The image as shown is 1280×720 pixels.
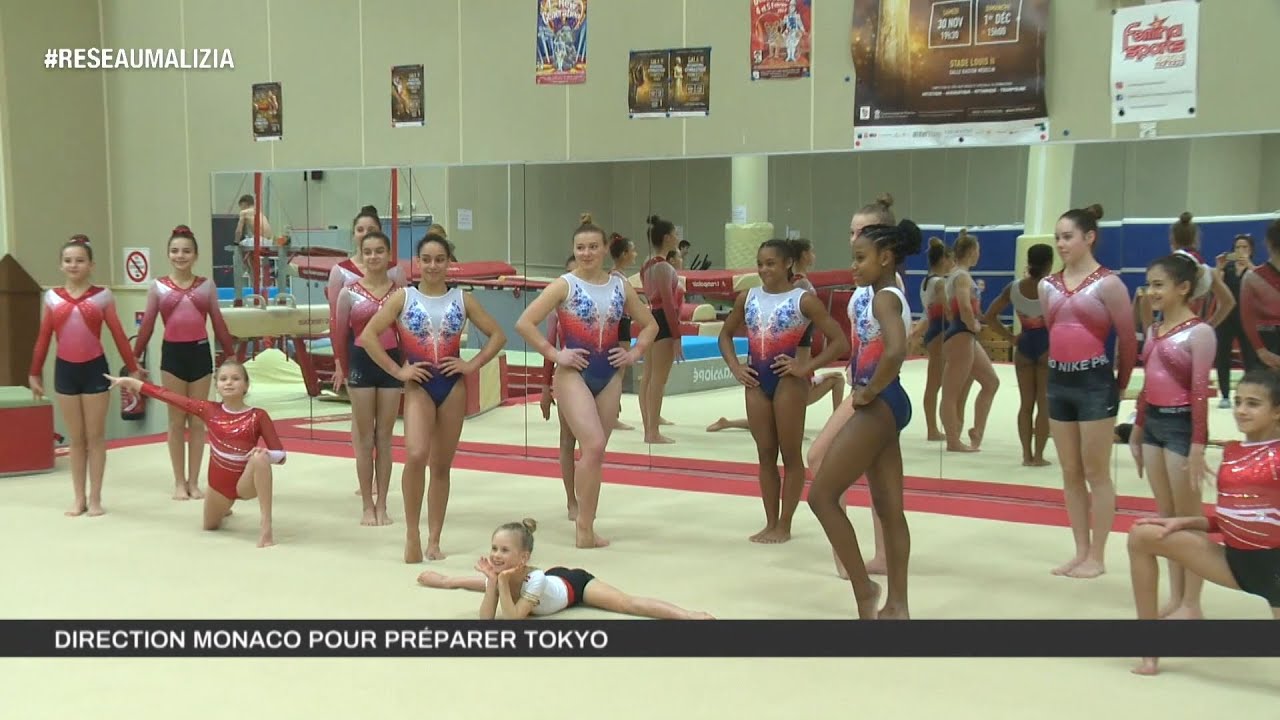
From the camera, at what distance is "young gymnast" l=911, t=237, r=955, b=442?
324 inches

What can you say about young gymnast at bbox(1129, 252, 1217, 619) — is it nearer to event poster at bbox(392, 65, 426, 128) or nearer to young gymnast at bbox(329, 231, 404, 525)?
young gymnast at bbox(329, 231, 404, 525)

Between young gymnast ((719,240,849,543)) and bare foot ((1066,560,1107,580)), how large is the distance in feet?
4.90

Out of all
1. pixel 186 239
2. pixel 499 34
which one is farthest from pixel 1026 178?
pixel 186 239

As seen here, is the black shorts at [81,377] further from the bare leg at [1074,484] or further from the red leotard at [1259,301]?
the red leotard at [1259,301]

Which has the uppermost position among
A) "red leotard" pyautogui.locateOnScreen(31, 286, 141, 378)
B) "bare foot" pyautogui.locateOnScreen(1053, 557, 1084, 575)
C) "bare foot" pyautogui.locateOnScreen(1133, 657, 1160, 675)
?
"red leotard" pyautogui.locateOnScreen(31, 286, 141, 378)

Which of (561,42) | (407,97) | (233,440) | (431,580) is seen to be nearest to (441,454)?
(431,580)

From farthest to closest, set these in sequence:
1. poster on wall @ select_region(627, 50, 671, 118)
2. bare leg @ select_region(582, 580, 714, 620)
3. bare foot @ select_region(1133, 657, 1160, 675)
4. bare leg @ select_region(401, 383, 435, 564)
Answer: poster on wall @ select_region(627, 50, 671, 118), bare leg @ select_region(401, 383, 435, 564), bare leg @ select_region(582, 580, 714, 620), bare foot @ select_region(1133, 657, 1160, 675)

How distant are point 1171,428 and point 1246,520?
101cm

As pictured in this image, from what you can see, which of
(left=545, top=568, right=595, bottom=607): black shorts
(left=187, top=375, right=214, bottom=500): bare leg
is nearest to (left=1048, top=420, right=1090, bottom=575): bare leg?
(left=545, top=568, right=595, bottom=607): black shorts

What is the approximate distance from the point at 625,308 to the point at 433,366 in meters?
1.28

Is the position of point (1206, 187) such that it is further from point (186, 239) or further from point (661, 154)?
point (186, 239)

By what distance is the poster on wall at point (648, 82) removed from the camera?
9.82 m

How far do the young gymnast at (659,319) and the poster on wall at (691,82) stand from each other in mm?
1018

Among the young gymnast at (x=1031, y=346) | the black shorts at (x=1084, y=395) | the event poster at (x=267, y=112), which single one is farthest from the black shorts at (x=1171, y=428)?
the event poster at (x=267, y=112)
